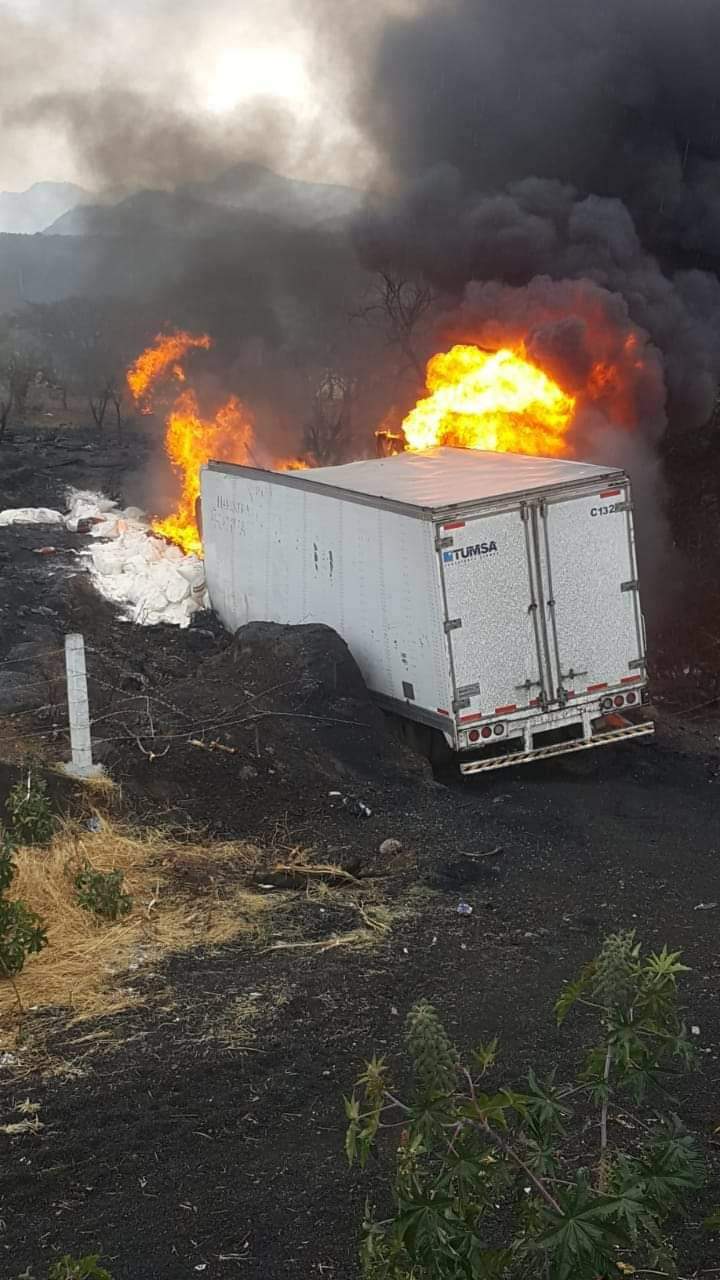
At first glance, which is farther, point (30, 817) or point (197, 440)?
point (197, 440)

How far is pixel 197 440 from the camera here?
1169 inches

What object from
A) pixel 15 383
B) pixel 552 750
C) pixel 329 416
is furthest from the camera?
pixel 15 383

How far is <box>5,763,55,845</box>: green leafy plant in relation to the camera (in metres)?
9.96

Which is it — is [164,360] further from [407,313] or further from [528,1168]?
[528,1168]

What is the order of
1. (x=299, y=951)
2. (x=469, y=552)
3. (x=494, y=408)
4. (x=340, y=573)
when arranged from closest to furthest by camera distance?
(x=299, y=951) → (x=469, y=552) → (x=340, y=573) → (x=494, y=408)

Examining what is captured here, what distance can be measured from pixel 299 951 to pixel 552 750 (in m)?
5.09

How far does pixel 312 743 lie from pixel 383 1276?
30.1 feet

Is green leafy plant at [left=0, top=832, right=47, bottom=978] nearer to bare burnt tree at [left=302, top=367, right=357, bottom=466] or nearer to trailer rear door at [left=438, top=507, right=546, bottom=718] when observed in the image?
trailer rear door at [left=438, top=507, right=546, bottom=718]

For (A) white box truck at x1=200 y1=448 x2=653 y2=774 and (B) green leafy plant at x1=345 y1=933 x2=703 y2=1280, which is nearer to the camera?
(B) green leafy plant at x1=345 y1=933 x2=703 y2=1280

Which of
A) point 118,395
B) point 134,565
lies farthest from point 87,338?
point 134,565

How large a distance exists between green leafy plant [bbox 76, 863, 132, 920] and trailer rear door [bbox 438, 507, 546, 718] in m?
4.56

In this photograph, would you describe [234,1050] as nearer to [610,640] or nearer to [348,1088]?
[348,1088]

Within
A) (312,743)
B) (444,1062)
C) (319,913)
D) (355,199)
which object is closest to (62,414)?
(355,199)

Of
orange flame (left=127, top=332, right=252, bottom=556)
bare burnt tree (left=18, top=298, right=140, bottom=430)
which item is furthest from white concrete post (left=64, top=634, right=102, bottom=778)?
bare burnt tree (left=18, top=298, right=140, bottom=430)
